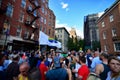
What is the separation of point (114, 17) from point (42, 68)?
76.1ft

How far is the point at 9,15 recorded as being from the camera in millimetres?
19500

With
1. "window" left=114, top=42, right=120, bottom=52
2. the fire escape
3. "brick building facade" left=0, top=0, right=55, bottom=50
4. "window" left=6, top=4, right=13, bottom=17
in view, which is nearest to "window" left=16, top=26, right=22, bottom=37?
"brick building facade" left=0, top=0, right=55, bottom=50

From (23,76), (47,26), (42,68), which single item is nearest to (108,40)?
(47,26)

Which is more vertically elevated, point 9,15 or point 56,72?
point 9,15

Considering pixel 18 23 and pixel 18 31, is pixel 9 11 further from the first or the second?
pixel 18 31

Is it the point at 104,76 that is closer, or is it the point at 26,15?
the point at 104,76

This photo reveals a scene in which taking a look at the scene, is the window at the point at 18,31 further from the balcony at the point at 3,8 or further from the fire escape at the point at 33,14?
the balcony at the point at 3,8

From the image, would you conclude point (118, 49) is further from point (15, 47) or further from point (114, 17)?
point (15, 47)

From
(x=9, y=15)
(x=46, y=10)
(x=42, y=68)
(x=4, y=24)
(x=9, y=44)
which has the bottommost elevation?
(x=42, y=68)

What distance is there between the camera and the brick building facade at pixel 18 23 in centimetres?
1789

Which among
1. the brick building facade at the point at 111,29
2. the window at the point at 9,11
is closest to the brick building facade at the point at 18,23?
the window at the point at 9,11

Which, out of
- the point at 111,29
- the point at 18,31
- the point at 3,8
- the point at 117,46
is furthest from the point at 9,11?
the point at 117,46

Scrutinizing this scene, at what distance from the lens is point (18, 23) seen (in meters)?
21.5

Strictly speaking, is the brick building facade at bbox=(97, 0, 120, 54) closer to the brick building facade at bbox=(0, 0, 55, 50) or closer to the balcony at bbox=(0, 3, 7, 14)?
the brick building facade at bbox=(0, 0, 55, 50)
